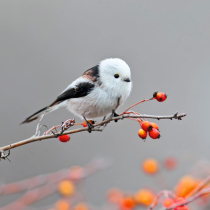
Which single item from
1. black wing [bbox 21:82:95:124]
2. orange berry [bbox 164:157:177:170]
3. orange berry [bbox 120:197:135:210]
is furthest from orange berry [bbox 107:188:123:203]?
black wing [bbox 21:82:95:124]

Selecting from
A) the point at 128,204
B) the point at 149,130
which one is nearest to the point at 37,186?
the point at 128,204

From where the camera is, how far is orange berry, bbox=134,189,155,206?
101 cm

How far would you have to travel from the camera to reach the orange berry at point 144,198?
1.01 m

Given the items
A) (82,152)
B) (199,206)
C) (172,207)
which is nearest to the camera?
(172,207)

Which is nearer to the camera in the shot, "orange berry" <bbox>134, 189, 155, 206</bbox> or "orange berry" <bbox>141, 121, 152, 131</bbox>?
"orange berry" <bbox>141, 121, 152, 131</bbox>

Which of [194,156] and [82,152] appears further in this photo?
[82,152]

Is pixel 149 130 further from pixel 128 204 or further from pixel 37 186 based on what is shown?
pixel 37 186

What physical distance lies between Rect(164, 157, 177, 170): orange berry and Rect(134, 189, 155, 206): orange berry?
218 millimetres

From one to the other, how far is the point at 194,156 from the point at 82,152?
1129 mm

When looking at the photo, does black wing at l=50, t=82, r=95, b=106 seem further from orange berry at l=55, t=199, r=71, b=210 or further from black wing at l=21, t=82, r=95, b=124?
orange berry at l=55, t=199, r=71, b=210

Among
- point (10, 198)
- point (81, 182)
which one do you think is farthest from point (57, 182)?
point (10, 198)

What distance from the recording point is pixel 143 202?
1020mm

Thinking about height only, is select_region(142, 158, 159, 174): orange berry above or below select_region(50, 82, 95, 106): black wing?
below

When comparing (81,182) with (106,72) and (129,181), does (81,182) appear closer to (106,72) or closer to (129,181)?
(106,72)
